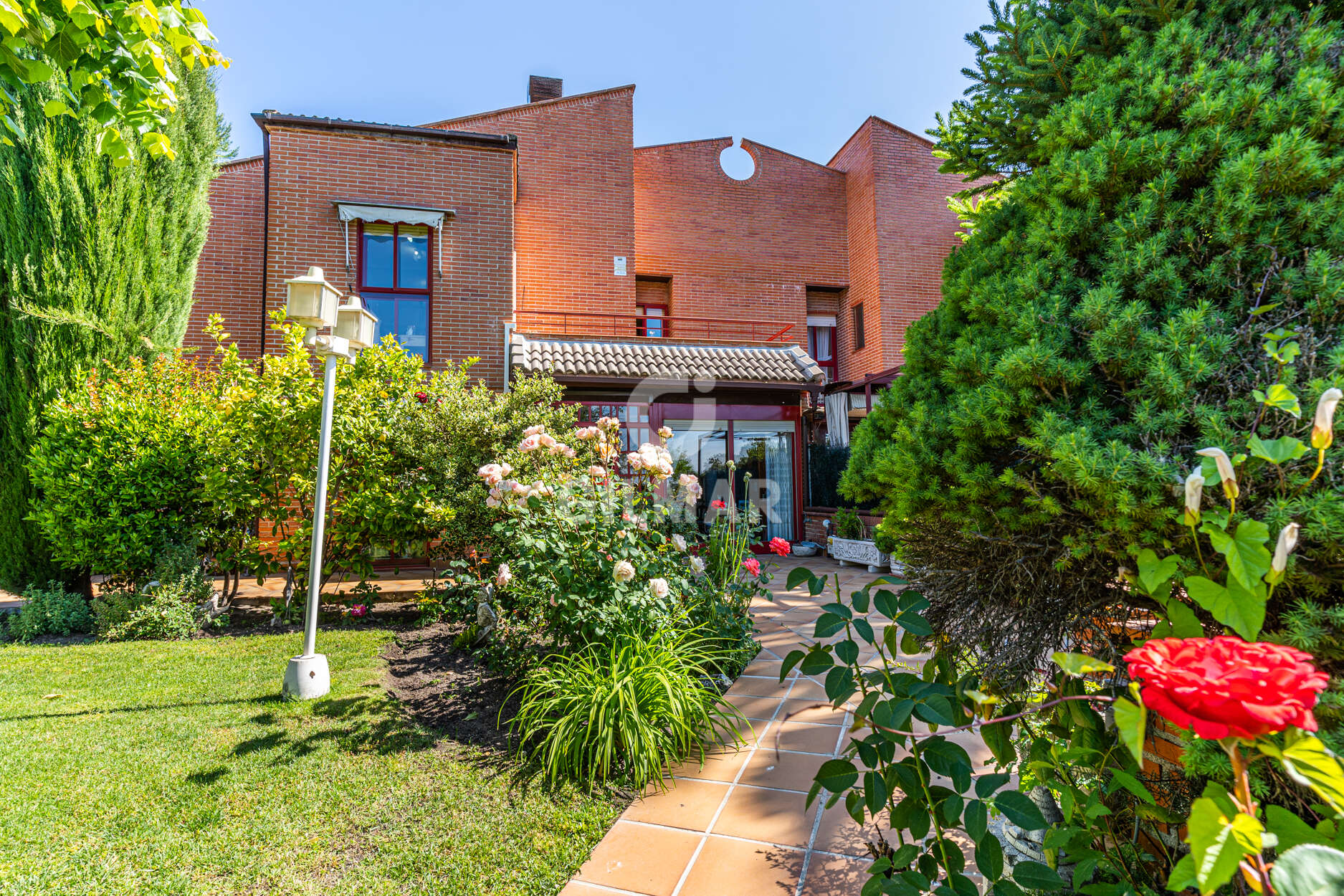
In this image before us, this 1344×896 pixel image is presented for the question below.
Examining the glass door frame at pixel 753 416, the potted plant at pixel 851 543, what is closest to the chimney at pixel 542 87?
the glass door frame at pixel 753 416

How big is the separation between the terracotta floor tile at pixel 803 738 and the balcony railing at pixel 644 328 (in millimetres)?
6973

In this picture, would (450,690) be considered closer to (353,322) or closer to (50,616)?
(353,322)

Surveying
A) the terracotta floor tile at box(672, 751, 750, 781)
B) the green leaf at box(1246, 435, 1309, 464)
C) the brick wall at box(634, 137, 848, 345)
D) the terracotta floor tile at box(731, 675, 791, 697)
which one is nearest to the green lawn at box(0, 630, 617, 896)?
the terracotta floor tile at box(672, 751, 750, 781)

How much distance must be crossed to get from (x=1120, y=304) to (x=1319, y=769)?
1.04 m

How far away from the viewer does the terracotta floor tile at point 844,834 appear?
2324mm

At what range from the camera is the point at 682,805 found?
267cm

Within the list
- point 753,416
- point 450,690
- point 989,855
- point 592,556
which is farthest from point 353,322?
point 753,416

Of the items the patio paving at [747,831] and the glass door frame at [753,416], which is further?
the glass door frame at [753,416]

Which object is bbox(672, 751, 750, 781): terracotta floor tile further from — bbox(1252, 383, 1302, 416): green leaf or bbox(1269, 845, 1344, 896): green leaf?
bbox(1252, 383, 1302, 416): green leaf

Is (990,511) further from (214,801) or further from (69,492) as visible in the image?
(69,492)

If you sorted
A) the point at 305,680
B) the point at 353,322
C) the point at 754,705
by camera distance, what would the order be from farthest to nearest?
the point at 353,322, the point at 305,680, the point at 754,705

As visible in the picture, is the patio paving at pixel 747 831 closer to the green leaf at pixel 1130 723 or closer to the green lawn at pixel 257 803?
the green lawn at pixel 257 803

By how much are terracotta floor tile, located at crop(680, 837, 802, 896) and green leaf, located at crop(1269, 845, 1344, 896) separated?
1803mm

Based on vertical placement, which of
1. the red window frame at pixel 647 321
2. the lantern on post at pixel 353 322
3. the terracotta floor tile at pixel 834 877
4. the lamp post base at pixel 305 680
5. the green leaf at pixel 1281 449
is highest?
the red window frame at pixel 647 321
